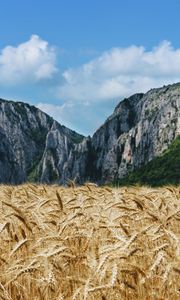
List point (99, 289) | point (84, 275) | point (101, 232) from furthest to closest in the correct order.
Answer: point (101, 232)
point (84, 275)
point (99, 289)

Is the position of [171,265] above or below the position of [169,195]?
below

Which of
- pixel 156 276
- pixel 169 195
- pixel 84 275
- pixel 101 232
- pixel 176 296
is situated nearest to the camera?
pixel 176 296

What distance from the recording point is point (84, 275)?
198 inches

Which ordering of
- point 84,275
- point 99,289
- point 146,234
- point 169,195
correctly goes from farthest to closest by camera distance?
point 169,195 < point 146,234 < point 84,275 < point 99,289

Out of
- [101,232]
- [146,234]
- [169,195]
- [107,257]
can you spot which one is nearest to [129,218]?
[101,232]

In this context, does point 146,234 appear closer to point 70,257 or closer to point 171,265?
point 70,257

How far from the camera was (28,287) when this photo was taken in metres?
4.57

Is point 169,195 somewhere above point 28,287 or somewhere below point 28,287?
above

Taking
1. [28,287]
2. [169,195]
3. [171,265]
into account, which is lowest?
[28,287]

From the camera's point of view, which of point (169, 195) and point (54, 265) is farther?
point (169, 195)

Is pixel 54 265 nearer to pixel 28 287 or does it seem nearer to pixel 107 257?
pixel 28 287

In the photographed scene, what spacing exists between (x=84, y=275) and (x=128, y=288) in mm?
917

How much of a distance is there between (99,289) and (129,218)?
332 cm

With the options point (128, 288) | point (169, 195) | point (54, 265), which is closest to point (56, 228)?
point (54, 265)
